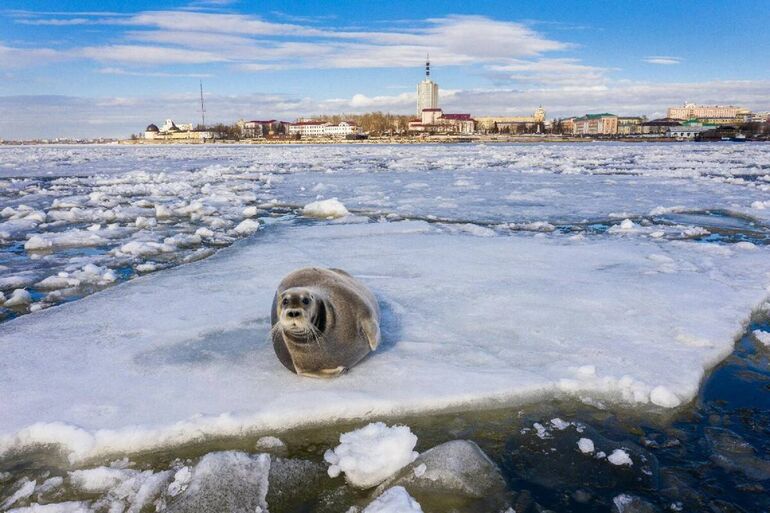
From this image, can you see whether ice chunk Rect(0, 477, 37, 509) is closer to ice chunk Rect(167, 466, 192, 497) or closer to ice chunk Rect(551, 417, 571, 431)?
ice chunk Rect(167, 466, 192, 497)

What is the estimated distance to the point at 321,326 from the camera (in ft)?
10.8

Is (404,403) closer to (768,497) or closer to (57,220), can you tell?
(768,497)

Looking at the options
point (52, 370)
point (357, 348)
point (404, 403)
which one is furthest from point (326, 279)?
point (52, 370)

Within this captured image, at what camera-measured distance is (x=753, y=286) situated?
5109 millimetres

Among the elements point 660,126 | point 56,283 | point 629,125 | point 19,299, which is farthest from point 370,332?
point 629,125

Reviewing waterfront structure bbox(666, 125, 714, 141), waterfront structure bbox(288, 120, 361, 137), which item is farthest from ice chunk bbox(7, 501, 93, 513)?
waterfront structure bbox(288, 120, 361, 137)

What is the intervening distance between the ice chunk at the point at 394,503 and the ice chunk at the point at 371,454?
0.15 meters

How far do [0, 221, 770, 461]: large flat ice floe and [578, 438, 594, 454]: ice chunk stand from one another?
0.48 metres

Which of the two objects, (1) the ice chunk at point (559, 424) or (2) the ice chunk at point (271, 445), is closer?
(2) the ice chunk at point (271, 445)

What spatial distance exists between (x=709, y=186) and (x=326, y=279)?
1333 cm

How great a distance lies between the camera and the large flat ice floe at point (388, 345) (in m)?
3.02

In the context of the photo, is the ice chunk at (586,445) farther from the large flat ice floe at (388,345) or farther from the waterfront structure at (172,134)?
the waterfront structure at (172,134)

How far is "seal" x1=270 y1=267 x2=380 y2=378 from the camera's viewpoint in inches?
120

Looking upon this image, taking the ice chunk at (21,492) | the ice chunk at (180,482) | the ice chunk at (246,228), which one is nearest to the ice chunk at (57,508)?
the ice chunk at (21,492)
